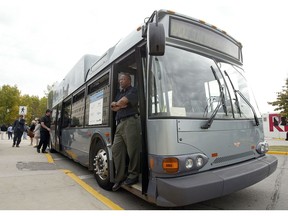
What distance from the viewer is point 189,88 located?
11.0ft

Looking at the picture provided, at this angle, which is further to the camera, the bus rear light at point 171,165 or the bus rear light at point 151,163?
the bus rear light at point 151,163

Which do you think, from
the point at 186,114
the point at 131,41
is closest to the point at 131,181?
the point at 186,114

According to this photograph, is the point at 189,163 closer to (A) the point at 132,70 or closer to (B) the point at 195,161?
(B) the point at 195,161

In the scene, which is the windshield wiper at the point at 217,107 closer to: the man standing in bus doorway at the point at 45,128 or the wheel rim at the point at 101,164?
the wheel rim at the point at 101,164

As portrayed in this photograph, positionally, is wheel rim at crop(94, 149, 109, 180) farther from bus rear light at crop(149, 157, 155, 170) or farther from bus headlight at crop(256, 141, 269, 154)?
bus headlight at crop(256, 141, 269, 154)

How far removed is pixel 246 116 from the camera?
12.7 feet

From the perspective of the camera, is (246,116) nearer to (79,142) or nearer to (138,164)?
(138,164)

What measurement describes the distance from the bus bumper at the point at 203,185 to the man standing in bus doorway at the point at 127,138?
2.57ft

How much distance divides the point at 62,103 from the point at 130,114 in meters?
5.53

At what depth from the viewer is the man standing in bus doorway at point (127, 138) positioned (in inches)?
143

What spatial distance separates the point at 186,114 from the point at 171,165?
699 mm

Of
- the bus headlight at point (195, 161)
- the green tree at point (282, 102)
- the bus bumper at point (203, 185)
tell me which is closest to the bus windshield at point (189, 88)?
the bus headlight at point (195, 161)

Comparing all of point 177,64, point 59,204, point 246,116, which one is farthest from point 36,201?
point 246,116

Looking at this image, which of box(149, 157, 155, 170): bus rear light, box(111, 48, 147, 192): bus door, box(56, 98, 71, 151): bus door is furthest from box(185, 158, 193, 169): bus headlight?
box(56, 98, 71, 151): bus door
